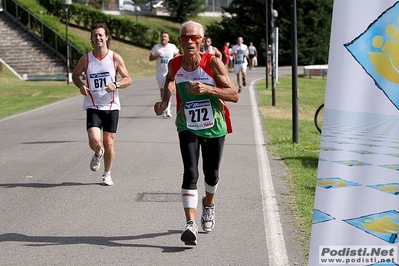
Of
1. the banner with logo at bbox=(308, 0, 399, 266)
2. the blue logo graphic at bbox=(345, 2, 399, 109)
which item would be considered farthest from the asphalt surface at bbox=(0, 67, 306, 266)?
the blue logo graphic at bbox=(345, 2, 399, 109)

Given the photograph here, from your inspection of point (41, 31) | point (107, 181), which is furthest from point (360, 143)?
point (41, 31)

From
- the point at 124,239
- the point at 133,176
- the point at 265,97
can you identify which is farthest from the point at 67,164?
the point at 265,97

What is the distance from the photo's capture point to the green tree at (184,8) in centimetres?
7569

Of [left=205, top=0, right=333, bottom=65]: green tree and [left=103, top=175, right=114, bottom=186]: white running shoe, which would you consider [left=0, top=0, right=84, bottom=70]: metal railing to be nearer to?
[left=205, top=0, right=333, bottom=65]: green tree

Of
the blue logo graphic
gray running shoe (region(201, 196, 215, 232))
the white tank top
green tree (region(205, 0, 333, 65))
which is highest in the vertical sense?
the blue logo graphic

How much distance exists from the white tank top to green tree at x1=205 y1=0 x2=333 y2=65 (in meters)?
55.1

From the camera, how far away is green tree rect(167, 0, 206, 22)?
7569 cm

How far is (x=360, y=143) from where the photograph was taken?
4.57m

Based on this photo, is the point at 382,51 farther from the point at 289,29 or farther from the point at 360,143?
the point at 289,29

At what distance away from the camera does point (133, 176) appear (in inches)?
415

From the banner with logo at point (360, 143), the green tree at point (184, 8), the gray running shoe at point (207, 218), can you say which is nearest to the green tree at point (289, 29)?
the green tree at point (184, 8)

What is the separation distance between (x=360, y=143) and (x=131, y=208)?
4329mm

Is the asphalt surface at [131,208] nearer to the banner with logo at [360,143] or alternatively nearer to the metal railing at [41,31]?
the banner with logo at [360,143]

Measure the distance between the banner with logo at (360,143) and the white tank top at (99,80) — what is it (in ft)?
18.5
